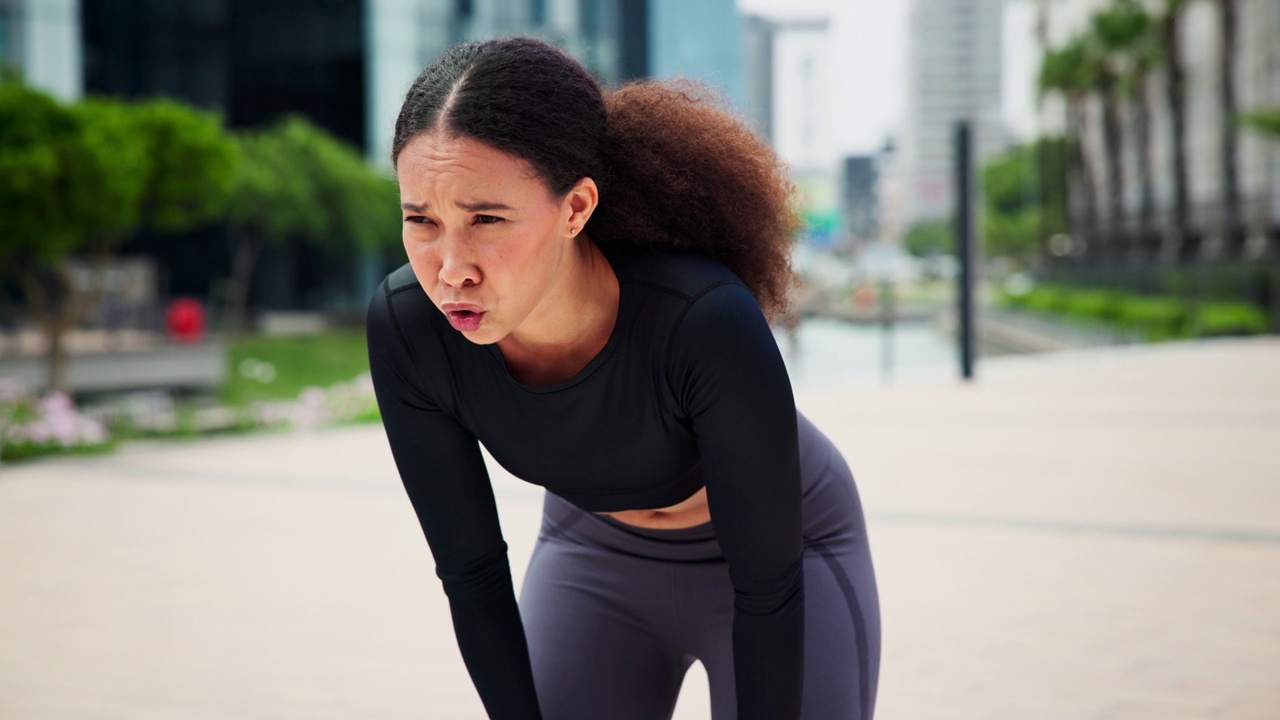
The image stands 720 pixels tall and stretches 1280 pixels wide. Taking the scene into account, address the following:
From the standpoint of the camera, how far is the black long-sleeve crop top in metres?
1.79

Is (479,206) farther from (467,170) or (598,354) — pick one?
(598,354)

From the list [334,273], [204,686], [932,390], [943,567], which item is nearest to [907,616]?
[943,567]

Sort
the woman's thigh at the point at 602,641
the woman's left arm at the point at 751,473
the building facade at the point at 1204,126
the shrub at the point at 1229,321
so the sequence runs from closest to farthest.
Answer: the woman's left arm at the point at 751,473 < the woman's thigh at the point at 602,641 < the shrub at the point at 1229,321 < the building facade at the point at 1204,126

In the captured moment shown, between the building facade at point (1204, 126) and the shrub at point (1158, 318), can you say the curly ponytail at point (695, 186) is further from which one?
the building facade at point (1204, 126)

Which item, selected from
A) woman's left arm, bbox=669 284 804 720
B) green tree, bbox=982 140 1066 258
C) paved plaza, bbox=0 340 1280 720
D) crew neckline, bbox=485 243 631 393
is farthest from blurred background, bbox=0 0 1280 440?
paved plaza, bbox=0 340 1280 720

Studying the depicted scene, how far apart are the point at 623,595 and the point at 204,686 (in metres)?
2.13

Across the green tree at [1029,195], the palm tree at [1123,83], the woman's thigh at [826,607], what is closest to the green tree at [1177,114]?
the palm tree at [1123,83]

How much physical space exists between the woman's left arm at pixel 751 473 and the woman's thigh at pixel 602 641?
0.35m

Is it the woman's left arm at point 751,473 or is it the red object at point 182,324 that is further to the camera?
the red object at point 182,324

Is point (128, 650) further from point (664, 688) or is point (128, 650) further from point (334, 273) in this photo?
point (334, 273)

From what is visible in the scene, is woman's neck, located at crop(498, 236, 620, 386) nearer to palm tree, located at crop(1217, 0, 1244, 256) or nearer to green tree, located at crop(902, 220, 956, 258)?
green tree, located at crop(902, 220, 956, 258)

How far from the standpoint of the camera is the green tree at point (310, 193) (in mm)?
30828

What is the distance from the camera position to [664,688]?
2.33 meters

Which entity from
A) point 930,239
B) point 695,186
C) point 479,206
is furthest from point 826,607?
point 930,239
